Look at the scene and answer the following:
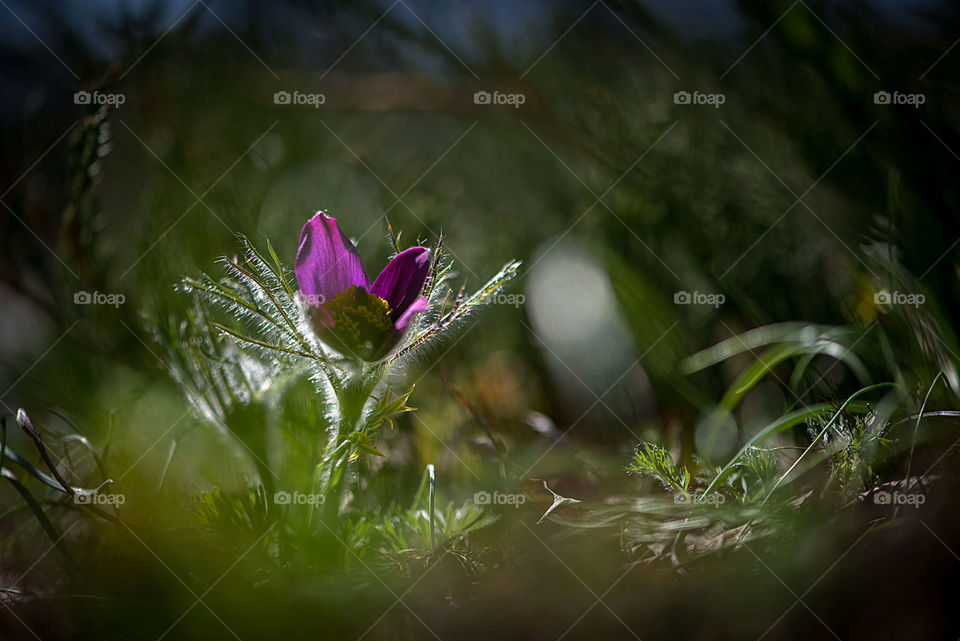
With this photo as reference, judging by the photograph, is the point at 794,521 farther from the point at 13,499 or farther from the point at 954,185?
the point at 13,499

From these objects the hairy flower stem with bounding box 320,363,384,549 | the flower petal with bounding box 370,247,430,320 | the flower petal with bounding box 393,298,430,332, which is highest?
the flower petal with bounding box 370,247,430,320

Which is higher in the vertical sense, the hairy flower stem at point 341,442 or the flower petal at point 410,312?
the flower petal at point 410,312

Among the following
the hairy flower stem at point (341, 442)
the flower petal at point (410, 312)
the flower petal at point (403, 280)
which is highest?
the flower petal at point (403, 280)

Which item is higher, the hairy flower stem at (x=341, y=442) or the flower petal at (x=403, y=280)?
the flower petal at (x=403, y=280)

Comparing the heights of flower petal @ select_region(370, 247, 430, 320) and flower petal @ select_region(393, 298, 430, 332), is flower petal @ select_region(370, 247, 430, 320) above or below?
above

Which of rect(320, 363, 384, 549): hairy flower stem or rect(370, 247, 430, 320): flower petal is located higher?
rect(370, 247, 430, 320): flower petal
